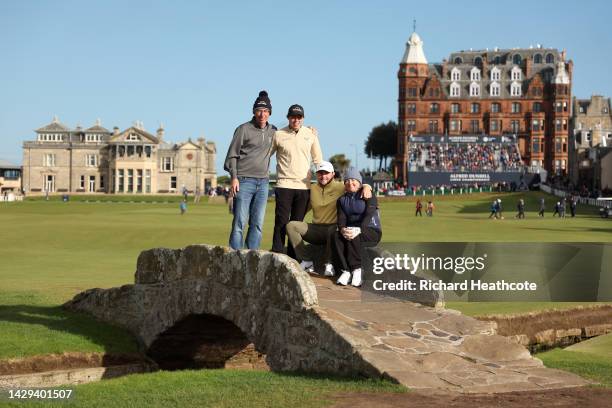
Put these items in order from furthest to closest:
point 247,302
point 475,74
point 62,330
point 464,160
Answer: point 475,74, point 464,160, point 62,330, point 247,302

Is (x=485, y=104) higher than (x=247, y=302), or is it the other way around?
(x=485, y=104)

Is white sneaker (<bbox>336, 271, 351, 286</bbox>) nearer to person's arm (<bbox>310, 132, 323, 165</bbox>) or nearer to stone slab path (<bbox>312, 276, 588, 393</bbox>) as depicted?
stone slab path (<bbox>312, 276, 588, 393</bbox>)

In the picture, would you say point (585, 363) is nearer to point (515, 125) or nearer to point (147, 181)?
point (515, 125)

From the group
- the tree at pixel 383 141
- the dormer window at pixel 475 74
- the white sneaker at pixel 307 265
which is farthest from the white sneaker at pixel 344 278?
the tree at pixel 383 141

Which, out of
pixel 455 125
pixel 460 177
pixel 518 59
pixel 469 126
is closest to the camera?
pixel 460 177

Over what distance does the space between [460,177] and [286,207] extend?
102130mm

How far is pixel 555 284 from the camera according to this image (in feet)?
53.1

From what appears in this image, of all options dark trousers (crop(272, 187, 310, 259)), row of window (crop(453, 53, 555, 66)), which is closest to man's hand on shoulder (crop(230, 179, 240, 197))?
dark trousers (crop(272, 187, 310, 259))

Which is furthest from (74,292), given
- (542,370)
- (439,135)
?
(439,135)

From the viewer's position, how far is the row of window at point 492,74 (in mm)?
137125

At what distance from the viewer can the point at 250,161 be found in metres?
14.5

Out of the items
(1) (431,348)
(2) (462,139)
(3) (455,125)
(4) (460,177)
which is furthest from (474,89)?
(1) (431,348)

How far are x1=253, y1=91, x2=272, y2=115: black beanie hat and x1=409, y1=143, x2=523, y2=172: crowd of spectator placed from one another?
4148 inches

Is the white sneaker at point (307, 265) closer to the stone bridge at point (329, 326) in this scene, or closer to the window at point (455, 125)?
the stone bridge at point (329, 326)
